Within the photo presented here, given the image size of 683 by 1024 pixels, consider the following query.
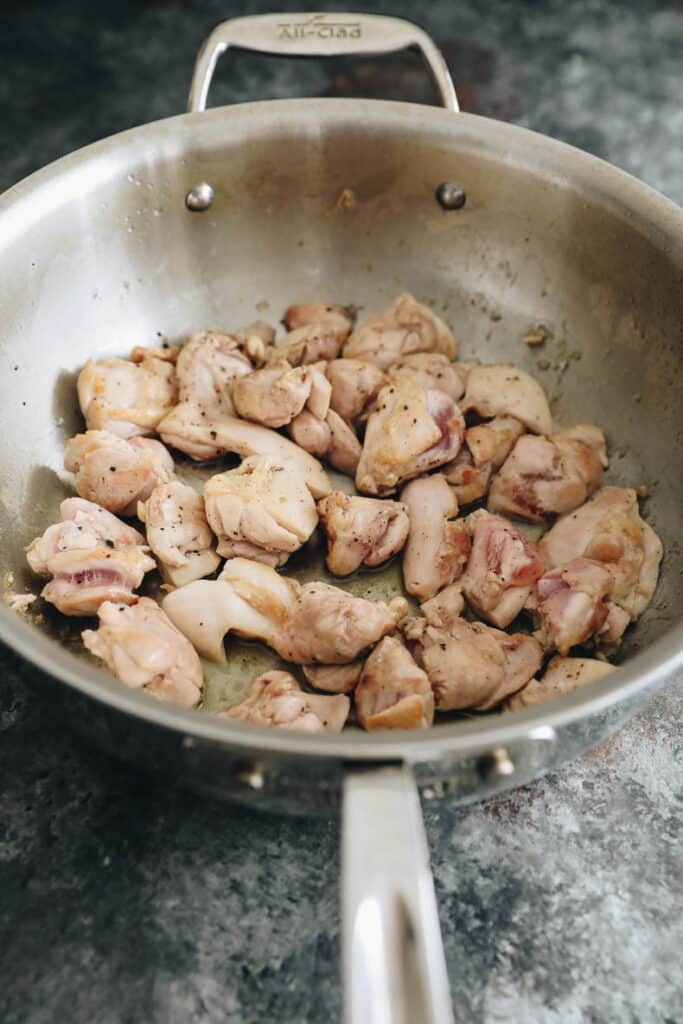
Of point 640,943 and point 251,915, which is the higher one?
point 640,943

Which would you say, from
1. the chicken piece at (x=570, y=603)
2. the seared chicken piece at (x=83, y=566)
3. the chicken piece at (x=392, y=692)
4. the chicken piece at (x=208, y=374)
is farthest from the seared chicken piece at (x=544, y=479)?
the seared chicken piece at (x=83, y=566)

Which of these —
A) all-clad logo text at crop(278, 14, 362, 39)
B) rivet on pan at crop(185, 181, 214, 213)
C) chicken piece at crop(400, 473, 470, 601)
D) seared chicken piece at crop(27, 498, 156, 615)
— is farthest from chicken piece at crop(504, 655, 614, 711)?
all-clad logo text at crop(278, 14, 362, 39)

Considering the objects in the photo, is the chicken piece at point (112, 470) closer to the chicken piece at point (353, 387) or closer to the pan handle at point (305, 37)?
the chicken piece at point (353, 387)

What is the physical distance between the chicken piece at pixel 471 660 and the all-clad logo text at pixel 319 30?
1089mm

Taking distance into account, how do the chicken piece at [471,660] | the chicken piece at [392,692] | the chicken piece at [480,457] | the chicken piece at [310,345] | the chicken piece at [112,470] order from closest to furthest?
the chicken piece at [392,692]
the chicken piece at [471,660]
the chicken piece at [112,470]
the chicken piece at [480,457]
the chicken piece at [310,345]

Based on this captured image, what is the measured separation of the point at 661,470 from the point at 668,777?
55 cm

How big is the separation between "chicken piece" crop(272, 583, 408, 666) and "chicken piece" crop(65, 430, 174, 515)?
372mm

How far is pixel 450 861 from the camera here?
135cm

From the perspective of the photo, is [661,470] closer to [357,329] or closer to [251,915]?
[357,329]

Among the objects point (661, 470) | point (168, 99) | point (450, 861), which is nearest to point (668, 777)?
point (450, 861)

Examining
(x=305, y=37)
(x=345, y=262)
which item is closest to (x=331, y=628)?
(x=345, y=262)

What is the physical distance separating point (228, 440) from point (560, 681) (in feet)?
2.31

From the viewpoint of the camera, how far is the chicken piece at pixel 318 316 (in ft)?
6.40

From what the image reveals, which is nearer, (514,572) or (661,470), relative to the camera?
(514,572)
